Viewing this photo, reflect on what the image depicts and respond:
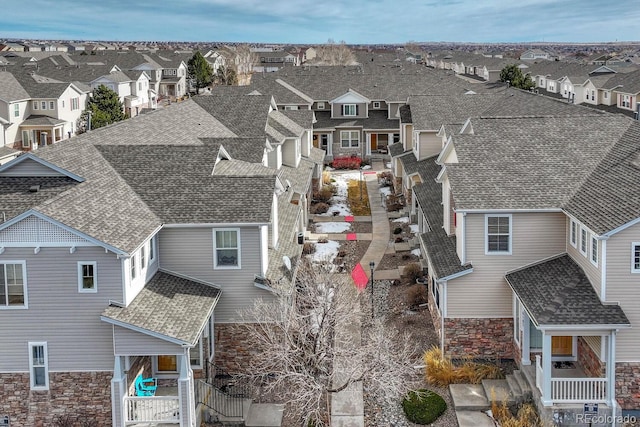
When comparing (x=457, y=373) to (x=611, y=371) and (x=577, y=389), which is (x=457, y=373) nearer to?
(x=577, y=389)

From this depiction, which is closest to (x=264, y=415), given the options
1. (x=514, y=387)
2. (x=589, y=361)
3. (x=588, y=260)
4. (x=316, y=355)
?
(x=316, y=355)

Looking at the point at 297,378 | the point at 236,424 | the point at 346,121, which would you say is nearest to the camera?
the point at 297,378

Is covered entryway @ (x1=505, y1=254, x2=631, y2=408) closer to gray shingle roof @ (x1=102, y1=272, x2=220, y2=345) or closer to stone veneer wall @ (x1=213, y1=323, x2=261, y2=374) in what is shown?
stone veneer wall @ (x1=213, y1=323, x2=261, y2=374)

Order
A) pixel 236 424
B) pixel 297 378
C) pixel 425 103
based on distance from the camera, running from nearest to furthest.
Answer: pixel 297 378 → pixel 236 424 → pixel 425 103

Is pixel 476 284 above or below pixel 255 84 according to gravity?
below

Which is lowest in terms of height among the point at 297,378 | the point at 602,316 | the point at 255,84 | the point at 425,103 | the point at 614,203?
the point at 297,378

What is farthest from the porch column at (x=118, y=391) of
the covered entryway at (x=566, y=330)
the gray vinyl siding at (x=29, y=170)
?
the covered entryway at (x=566, y=330)

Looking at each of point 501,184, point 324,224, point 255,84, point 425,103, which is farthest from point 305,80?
point 501,184

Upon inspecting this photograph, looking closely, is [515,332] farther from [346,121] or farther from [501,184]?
[346,121]
